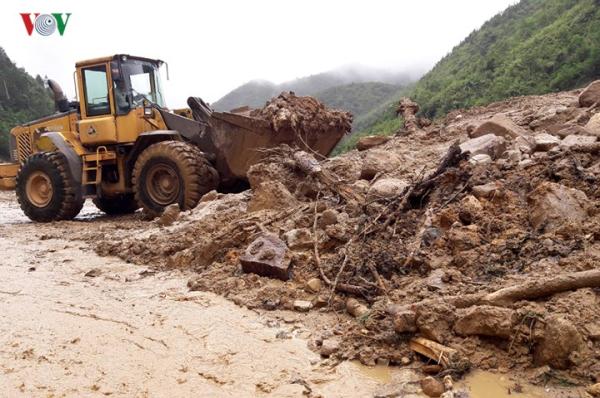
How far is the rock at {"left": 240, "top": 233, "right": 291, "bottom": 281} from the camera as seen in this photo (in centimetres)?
438

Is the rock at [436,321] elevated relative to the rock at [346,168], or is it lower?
lower

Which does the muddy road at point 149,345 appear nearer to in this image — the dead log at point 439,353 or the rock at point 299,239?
the dead log at point 439,353

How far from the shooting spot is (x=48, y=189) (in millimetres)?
9266

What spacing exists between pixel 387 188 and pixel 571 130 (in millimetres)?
1974

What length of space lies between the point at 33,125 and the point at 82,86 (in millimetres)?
1915

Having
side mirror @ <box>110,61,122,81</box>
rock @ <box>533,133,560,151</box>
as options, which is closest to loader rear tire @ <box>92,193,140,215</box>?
side mirror @ <box>110,61,122,81</box>

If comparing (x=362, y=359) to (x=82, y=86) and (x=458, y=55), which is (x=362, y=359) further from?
(x=458, y=55)

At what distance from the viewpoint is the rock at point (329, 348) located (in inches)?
125

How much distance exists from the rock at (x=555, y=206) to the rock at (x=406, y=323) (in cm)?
134

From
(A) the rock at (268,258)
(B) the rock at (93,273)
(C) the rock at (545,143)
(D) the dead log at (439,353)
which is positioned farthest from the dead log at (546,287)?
(B) the rock at (93,273)

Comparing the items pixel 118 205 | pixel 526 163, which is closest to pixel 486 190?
pixel 526 163

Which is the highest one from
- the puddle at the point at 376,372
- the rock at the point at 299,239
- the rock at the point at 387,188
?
the rock at the point at 387,188

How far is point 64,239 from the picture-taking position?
23.9 ft

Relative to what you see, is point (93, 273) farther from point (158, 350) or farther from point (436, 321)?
point (436, 321)
